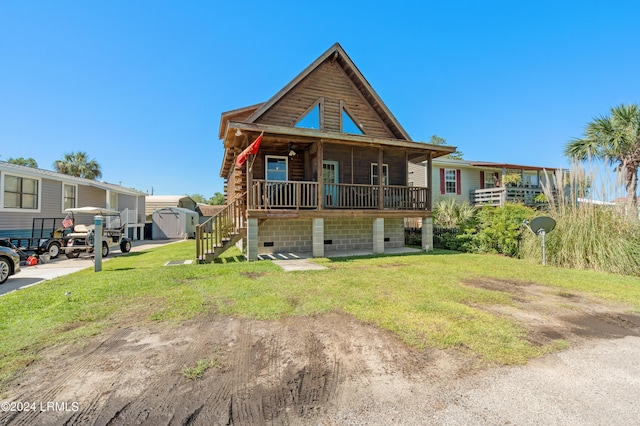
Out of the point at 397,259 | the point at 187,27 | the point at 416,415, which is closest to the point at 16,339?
the point at 416,415

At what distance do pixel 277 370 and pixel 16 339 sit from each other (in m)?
3.44

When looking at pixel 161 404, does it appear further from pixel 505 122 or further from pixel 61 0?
pixel 505 122

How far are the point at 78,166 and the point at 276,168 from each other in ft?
111

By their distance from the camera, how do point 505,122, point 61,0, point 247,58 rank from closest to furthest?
point 61,0 → point 247,58 → point 505,122

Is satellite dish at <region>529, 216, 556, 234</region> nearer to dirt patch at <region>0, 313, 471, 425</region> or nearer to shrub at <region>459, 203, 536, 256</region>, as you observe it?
shrub at <region>459, 203, 536, 256</region>

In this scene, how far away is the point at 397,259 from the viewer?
9898 mm

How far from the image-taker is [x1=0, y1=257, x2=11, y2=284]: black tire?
7.02 meters

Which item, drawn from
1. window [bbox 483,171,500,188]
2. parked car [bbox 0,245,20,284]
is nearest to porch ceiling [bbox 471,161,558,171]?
window [bbox 483,171,500,188]

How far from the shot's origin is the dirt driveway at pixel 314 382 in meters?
2.09

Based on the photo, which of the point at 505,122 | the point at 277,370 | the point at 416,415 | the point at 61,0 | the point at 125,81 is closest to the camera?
the point at 416,415

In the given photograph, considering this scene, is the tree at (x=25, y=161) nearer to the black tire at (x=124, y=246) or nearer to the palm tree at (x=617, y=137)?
the black tire at (x=124, y=246)

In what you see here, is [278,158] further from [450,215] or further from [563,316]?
[563,316]

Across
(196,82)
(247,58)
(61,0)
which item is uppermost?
(247,58)

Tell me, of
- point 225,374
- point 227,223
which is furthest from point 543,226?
point 227,223
